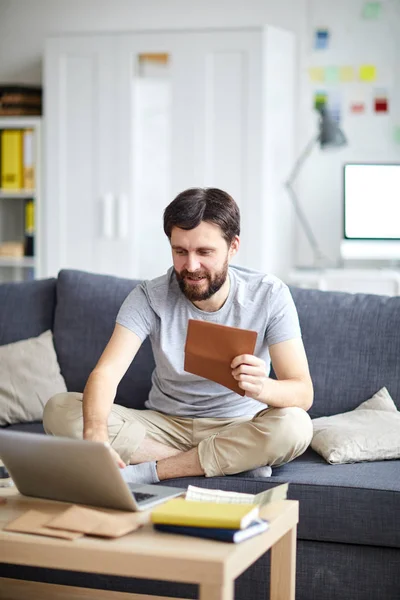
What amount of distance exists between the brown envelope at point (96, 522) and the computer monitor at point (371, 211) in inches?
138

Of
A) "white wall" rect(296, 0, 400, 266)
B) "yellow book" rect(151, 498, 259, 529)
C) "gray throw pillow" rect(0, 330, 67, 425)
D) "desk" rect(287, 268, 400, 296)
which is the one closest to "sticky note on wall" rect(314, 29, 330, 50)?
"white wall" rect(296, 0, 400, 266)

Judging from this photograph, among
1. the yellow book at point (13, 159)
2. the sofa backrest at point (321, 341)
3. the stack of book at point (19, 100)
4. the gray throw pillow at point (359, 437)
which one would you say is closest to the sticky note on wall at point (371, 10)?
the stack of book at point (19, 100)

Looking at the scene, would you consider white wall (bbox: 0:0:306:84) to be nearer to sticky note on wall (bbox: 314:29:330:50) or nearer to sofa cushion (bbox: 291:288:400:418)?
sticky note on wall (bbox: 314:29:330:50)

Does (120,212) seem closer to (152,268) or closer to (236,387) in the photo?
(152,268)

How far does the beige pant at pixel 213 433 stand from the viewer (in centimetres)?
214

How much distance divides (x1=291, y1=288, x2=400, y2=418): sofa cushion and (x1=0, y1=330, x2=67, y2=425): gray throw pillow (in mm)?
749

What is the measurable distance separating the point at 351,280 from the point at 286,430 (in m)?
2.44

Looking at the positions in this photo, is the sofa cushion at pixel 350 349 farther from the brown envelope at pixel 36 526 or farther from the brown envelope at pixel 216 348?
the brown envelope at pixel 36 526

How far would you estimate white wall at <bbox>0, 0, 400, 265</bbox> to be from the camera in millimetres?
5086

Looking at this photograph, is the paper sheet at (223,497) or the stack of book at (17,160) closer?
the paper sheet at (223,497)

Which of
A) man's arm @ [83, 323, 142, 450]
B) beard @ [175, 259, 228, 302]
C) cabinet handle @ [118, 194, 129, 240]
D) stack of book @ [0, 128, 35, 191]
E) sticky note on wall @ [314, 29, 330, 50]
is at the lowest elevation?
man's arm @ [83, 323, 142, 450]

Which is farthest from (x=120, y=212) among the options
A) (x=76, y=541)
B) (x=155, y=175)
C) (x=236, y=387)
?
(x=76, y=541)

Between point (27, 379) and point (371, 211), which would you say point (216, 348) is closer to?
point (27, 379)

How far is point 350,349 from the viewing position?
2.64 metres
